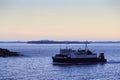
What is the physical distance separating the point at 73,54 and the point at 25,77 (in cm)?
3580

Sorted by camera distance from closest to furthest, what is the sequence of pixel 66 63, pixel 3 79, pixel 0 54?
pixel 3 79 < pixel 66 63 < pixel 0 54

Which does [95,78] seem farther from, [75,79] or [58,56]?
[58,56]

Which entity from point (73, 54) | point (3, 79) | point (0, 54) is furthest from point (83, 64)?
point (0, 54)

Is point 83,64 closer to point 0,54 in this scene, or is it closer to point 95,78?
point 95,78

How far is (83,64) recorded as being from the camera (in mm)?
104250

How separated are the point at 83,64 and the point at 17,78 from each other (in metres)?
37.9

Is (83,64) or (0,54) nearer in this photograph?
(83,64)

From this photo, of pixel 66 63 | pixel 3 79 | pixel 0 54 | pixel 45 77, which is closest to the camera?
pixel 3 79

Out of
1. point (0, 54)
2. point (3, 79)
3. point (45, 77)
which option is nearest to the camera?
point (3, 79)

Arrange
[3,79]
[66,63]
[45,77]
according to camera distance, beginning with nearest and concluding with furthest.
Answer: [3,79], [45,77], [66,63]

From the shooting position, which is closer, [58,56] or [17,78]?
[17,78]

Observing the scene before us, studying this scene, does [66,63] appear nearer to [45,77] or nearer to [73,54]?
[73,54]

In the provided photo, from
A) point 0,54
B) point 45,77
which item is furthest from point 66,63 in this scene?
point 0,54

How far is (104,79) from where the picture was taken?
68500 millimetres
